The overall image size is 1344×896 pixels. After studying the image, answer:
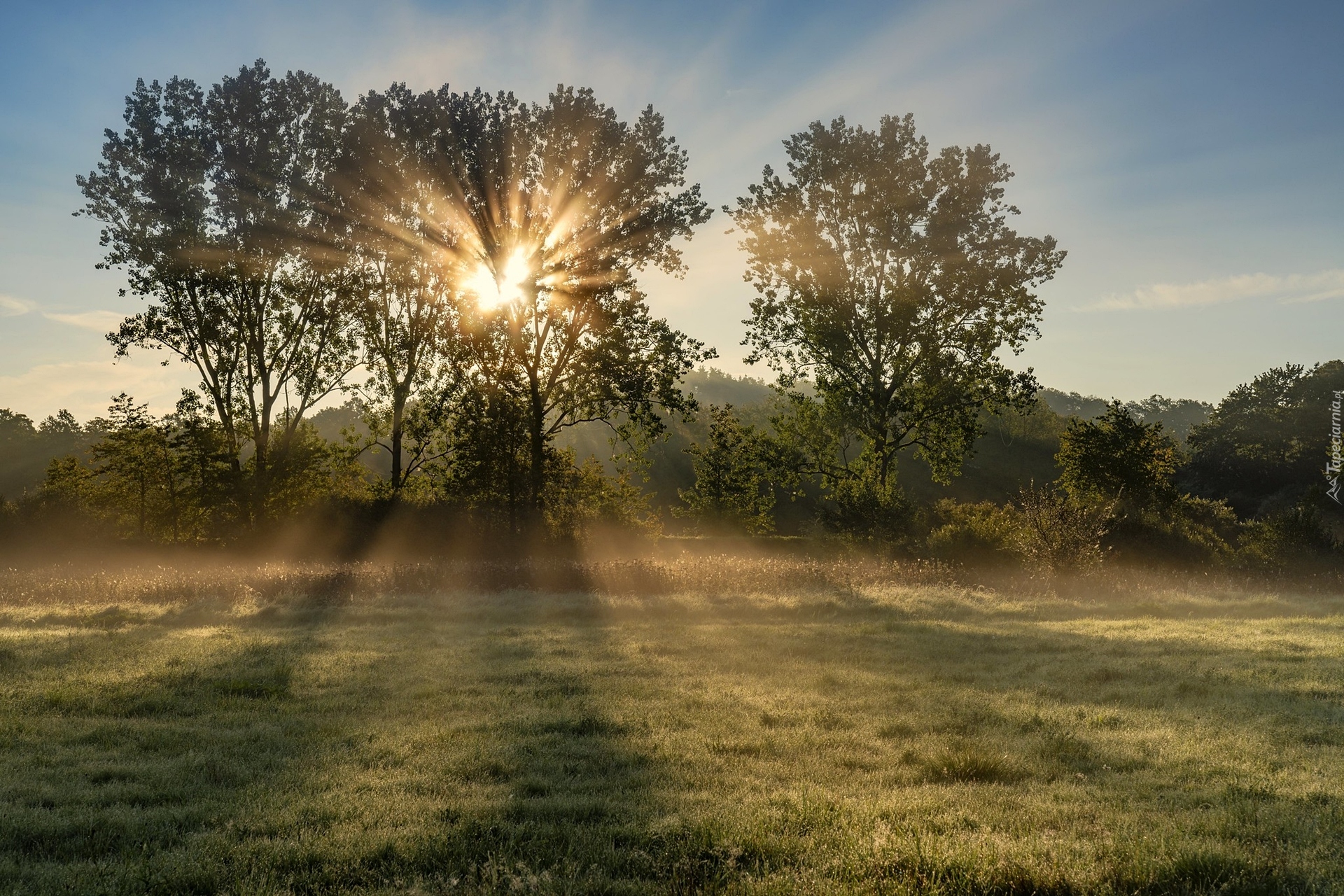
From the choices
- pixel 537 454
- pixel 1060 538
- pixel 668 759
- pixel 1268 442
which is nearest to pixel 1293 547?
pixel 1060 538

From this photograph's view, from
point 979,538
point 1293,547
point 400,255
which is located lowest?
point 1293,547

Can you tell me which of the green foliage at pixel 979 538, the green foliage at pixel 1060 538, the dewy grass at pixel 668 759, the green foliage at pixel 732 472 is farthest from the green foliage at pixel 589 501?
the dewy grass at pixel 668 759

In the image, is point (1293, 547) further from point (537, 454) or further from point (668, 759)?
point (668, 759)

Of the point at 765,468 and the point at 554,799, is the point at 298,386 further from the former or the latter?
the point at 554,799

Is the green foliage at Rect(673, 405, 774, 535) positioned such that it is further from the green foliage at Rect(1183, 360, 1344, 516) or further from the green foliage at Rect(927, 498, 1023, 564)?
the green foliage at Rect(1183, 360, 1344, 516)

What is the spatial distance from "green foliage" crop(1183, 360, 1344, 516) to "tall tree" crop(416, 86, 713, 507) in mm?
55086

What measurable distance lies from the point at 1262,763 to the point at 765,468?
3094cm

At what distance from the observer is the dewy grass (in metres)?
4.76

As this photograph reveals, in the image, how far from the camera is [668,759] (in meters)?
7.08

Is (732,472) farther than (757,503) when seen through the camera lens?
No

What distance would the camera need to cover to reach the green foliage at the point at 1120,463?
37.5m

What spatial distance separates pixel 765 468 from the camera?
37.7m

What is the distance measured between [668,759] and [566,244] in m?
27.1

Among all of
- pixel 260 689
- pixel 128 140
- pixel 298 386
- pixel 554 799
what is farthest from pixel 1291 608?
pixel 128 140
